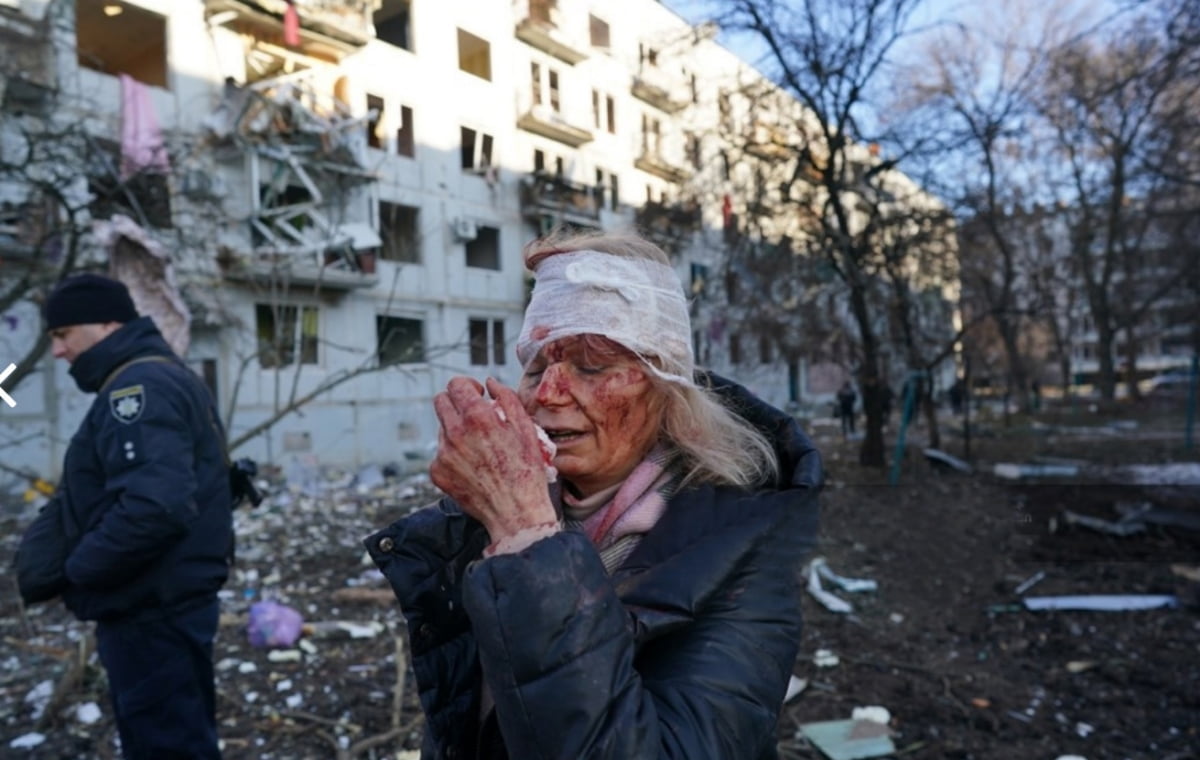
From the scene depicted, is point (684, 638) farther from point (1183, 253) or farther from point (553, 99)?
point (1183, 253)

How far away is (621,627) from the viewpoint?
1.00 m

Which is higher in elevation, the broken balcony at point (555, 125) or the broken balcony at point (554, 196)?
the broken balcony at point (555, 125)

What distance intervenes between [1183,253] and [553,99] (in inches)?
780

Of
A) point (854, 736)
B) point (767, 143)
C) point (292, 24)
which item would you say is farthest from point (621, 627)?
point (767, 143)

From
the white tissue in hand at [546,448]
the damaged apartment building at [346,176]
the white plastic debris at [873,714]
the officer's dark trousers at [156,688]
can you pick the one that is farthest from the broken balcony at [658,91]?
the white tissue in hand at [546,448]

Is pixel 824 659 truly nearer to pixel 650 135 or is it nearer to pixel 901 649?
pixel 901 649

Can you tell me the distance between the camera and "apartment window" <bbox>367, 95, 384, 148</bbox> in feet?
38.3

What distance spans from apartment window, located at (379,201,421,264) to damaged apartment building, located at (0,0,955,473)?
8 cm

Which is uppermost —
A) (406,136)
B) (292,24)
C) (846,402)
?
(292,24)

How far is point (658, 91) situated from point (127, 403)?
9.82 meters

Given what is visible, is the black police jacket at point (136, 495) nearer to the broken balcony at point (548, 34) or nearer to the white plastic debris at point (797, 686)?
the white plastic debris at point (797, 686)

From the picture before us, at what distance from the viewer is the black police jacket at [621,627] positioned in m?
0.96

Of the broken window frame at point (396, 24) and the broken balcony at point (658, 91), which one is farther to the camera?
the broken balcony at point (658, 91)

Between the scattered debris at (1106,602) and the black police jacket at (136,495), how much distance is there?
6.06 meters
